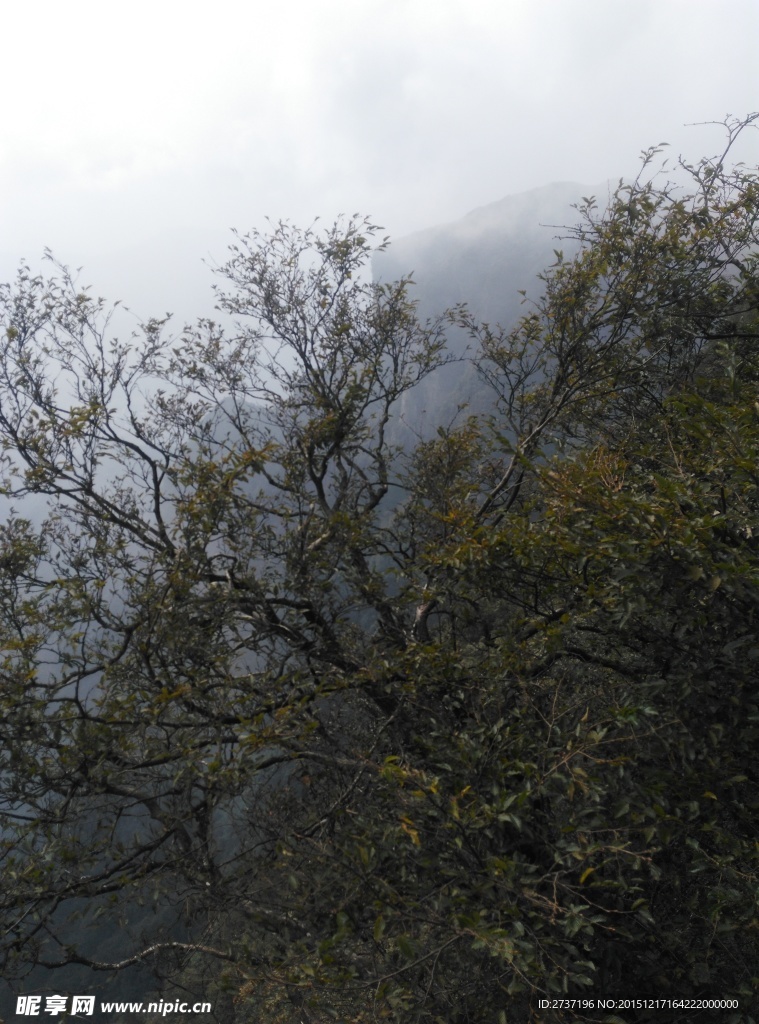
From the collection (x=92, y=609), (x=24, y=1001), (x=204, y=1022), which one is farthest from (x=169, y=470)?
(x=204, y=1022)

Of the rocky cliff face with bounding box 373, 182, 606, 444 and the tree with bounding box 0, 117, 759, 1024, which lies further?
the rocky cliff face with bounding box 373, 182, 606, 444

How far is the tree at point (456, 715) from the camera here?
3.24 meters

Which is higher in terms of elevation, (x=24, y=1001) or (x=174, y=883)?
(x=174, y=883)

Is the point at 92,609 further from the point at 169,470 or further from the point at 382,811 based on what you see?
the point at 382,811

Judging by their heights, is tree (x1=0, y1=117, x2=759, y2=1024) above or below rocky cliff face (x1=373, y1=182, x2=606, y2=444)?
below

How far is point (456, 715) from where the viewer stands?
15.5 feet

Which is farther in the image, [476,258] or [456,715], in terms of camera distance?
[476,258]

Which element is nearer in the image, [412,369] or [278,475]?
[278,475]

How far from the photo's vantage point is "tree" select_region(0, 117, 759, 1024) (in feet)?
10.6

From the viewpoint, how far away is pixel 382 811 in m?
3.98

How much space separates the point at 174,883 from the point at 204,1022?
10.9m

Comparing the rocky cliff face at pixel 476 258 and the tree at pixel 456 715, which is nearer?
the tree at pixel 456 715

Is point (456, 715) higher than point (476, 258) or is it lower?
lower

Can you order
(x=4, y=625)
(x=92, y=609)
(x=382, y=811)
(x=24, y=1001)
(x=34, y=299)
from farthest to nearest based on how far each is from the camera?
(x=34, y=299) < (x=4, y=625) < (x=24, y=1001) < (x=92, y=609) < (x=382, y=811)
